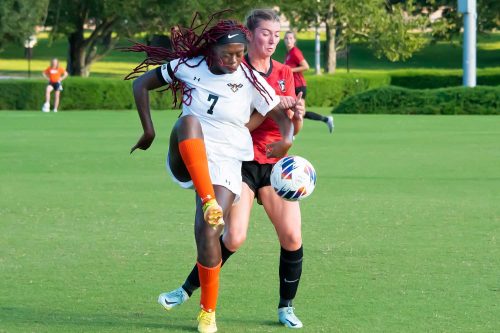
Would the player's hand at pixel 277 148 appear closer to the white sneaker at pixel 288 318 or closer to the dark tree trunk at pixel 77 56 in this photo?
the white sneaker at pixel 288 318

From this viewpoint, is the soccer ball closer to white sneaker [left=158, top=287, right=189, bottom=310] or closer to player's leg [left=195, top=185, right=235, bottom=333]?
player's leg [left=195, top=185, right=235, bottom=333]

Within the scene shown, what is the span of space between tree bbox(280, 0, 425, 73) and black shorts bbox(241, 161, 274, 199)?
5310cm

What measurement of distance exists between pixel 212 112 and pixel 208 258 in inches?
33.4

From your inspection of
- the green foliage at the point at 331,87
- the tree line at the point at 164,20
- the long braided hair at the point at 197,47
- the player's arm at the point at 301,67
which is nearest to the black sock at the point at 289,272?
the long braided hair at the point at 197,47

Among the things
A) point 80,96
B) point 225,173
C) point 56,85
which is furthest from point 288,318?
point 80,96

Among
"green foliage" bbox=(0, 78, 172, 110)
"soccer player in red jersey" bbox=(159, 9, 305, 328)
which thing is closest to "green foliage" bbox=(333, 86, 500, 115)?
"green foliage" bbox=(0, 78, 172, 110)

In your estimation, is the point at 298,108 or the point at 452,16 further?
the point at 452,16

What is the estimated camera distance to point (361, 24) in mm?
63344

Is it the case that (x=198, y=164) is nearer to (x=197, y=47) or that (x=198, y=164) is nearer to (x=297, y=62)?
(x=197, y=47)

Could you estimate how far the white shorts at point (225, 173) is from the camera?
6852 mm

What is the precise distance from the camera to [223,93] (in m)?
6.87

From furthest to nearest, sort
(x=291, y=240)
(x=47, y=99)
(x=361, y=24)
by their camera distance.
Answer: (x=361, y=24)
(x=47, y=99)
(x=291, y=240)

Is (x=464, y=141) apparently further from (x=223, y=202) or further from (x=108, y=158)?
(x=223, y=202)

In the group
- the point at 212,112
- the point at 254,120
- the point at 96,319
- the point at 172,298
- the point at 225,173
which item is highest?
the point at 212,112
